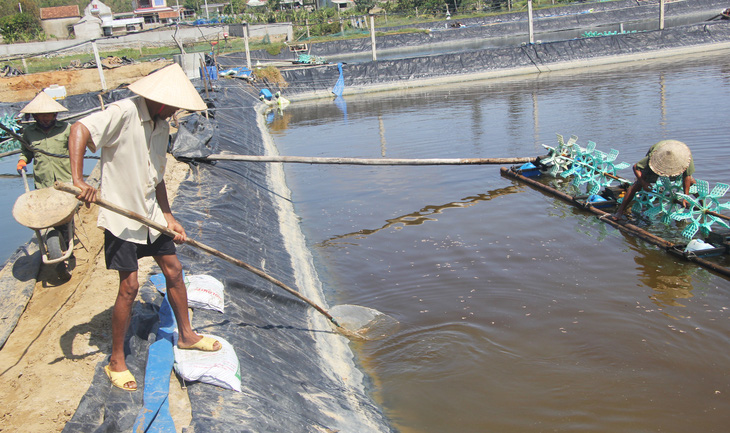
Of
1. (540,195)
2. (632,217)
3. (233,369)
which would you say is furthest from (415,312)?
(540,195)

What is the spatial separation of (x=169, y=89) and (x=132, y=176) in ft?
1.87

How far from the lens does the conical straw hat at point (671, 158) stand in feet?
21.7

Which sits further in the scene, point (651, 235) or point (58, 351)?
point (651, 235)

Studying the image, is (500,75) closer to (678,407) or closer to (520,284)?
(520,284)

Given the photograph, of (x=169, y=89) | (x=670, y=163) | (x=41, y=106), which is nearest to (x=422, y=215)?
(x=670, y=163)

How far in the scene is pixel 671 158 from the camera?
665 cm

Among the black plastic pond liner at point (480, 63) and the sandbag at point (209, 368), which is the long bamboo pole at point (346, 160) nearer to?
the sandbag at point (209, 368)

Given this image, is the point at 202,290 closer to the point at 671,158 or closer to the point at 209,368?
the point at 209,368

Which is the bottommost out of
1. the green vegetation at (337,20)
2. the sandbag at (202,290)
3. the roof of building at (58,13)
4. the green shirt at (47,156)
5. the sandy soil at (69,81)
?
the sandbag at (202,290)

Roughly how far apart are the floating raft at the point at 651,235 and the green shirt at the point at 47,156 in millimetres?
6719

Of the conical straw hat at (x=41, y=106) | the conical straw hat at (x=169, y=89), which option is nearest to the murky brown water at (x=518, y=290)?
the conical straw hat at (x=169, y=89)

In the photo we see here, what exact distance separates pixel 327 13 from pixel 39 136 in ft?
185

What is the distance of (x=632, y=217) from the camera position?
7676 millimetres

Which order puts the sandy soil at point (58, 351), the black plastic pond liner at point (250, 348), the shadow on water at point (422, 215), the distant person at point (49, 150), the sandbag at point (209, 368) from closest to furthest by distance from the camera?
the black plastic pond liner at point (250, 348), the sandy soil at point (58, 351), the sandbag at point (209, 368), the distant person at point (49, 150), the shadow on water at point (422, 215)
